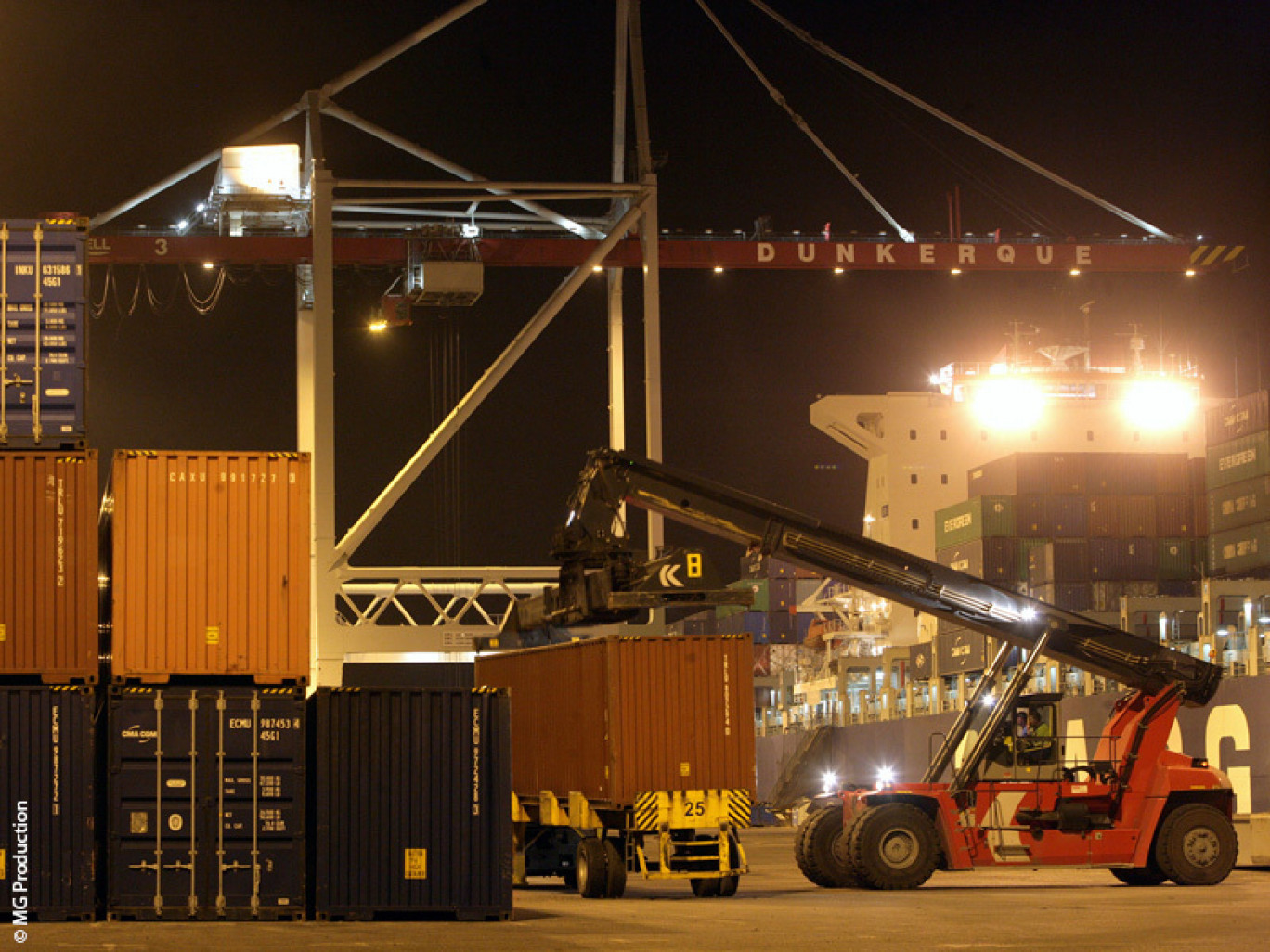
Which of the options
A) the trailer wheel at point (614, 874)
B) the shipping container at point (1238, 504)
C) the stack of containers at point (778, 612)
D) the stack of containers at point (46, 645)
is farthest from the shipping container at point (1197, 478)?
the stack of containers at point (46, 645)

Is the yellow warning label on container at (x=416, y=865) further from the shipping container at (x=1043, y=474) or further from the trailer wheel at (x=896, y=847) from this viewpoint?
the shipping container at (x=1043, y=474)

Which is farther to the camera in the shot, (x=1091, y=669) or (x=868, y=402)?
(x=868, y=402)

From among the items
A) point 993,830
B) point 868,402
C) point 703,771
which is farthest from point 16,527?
point 868,402

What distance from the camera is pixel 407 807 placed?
608 inches

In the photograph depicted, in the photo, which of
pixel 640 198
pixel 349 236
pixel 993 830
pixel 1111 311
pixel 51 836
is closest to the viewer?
pixel 51 836

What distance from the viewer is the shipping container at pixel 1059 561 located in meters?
42.4

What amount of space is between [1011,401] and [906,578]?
37011mm

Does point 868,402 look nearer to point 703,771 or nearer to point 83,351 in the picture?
point 703,771

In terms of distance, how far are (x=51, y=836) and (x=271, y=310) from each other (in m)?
27.8

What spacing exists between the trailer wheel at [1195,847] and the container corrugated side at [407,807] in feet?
26.4

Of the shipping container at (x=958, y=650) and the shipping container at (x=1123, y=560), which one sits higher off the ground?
the shipping container at (x=1123, y=560)

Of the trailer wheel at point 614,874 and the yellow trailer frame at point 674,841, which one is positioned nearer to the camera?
the yellow trailer frame at point 674,841

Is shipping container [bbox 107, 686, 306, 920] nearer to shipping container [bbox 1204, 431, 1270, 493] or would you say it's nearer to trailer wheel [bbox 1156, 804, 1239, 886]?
trailer wheel [bbox 1156, 804, 1239, 886]

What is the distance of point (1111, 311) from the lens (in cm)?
5791
